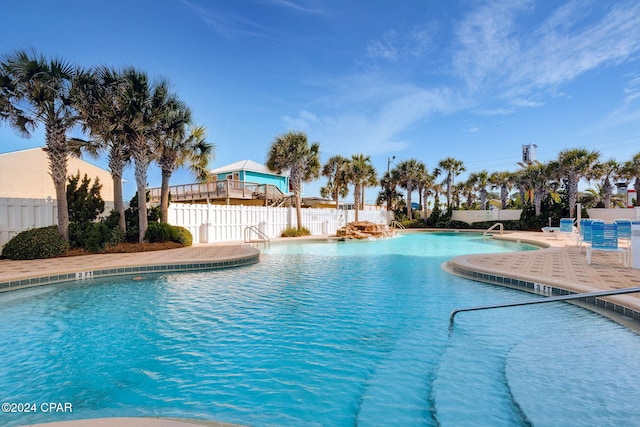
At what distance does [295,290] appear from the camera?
7.07 m

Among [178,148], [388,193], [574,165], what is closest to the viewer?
[178,148]

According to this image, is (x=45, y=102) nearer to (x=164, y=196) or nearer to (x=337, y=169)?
(x=164, y=196)

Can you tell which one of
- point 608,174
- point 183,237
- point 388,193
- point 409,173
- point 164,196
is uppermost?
point 409,173

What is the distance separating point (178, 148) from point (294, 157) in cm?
832

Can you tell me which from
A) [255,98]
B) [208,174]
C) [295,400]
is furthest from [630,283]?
[255,98]

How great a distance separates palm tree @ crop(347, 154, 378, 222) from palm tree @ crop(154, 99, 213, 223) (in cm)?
1468

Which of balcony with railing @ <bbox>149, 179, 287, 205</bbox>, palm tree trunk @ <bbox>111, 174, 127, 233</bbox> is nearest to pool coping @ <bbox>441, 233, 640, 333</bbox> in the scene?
palm tree trunk @ <bbox>111, 174, 127, 233</bbox>

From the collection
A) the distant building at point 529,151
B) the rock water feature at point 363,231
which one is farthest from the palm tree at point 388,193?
the distant building at point 529,151

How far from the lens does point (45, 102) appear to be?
35.7 ft

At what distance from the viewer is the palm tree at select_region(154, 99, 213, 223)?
13.8 meters

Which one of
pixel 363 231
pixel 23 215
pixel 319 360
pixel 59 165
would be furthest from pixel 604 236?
pixel 23 215

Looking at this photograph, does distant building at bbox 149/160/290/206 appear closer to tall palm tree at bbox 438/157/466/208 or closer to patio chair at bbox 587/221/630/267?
patio chair at bbox 587/221/630/267

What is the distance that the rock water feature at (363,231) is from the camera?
21.2 metres

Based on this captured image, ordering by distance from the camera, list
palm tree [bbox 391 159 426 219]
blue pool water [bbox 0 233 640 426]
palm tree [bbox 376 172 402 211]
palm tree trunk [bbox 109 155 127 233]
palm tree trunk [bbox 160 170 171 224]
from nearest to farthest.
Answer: blue pool water [bbox 0 233 640 426] → palm tree trunk [bbox 109 155 127 233] → palm tree trunk [bbox 160 170 171 224] → palm tree [bbox 391 159 426 219] → palm tree [bbox 376 172 402 211]
